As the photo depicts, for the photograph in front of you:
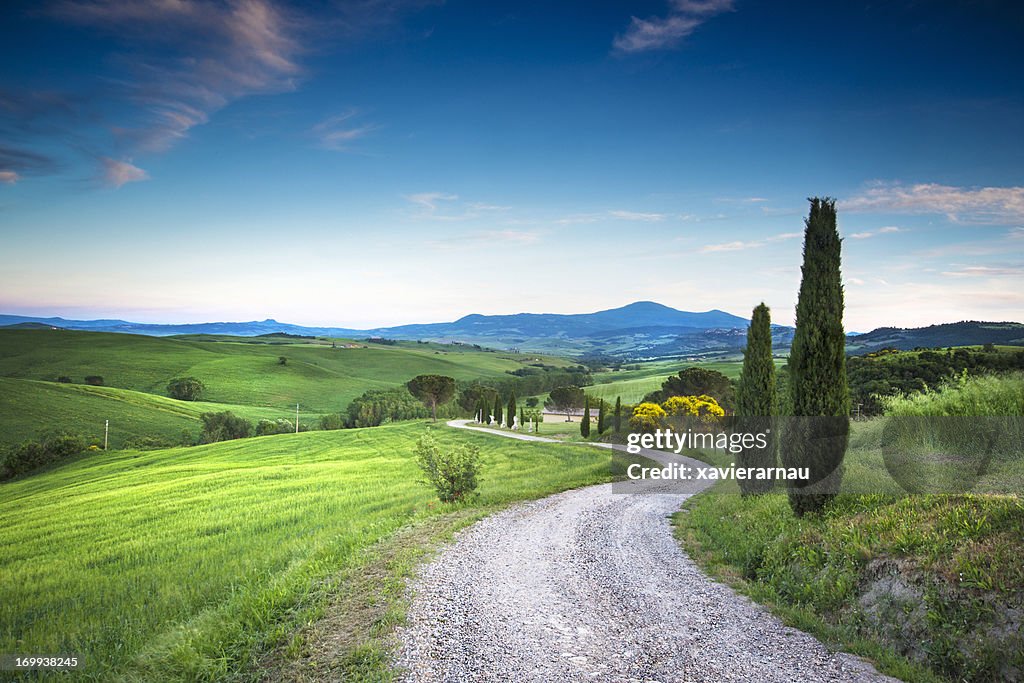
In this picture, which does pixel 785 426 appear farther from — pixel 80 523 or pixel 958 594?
pixel 80 523

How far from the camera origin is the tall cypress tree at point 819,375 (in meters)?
10.6

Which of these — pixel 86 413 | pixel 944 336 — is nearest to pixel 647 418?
pixel 944 336

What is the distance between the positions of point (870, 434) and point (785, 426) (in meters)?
5.17

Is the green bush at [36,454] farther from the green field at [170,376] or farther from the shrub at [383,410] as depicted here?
the shrub at [383,410]

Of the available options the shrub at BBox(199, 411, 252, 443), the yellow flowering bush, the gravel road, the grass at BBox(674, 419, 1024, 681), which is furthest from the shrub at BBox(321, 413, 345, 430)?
the grass at BBox(674, 419, 1024, 681)

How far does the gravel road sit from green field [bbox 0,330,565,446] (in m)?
18.9

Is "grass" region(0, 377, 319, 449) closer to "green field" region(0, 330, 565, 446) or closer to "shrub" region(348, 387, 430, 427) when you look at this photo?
"green field" region(0, 330, 565, 446)

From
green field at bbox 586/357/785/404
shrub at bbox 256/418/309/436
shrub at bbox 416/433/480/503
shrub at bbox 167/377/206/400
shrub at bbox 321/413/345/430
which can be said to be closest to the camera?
shrub at bbox 416/433/480/503

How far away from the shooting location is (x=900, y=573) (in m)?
6.79

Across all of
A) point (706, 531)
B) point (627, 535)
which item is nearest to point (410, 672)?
point (627, 535)

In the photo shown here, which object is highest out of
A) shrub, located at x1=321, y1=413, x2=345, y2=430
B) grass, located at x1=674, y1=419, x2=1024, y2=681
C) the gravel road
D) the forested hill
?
the forested hill

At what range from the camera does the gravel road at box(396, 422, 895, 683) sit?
587cm

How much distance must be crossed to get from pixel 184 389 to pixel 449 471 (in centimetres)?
6606

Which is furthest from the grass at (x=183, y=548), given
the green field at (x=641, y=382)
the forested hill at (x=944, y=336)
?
the green field at (x=641, y=382)
